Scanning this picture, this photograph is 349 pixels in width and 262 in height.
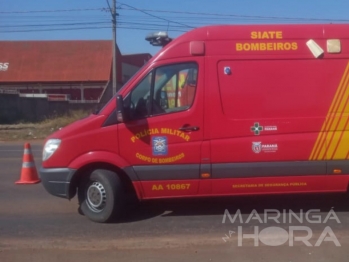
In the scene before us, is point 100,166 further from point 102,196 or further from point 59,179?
point 59,179

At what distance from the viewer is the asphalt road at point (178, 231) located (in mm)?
6980

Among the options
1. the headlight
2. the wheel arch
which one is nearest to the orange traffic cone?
the headlight

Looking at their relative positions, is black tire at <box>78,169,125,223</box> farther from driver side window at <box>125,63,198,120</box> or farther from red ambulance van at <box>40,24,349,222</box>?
driver side window at <box>125,63,198,120</box>

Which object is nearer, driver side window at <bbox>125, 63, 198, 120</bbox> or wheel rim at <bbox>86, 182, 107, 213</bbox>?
driver side window at <bbox>125, 63, 198, 120</bbox>

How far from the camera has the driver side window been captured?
8.35 metres

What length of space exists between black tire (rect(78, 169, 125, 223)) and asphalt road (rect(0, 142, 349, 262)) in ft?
0.47

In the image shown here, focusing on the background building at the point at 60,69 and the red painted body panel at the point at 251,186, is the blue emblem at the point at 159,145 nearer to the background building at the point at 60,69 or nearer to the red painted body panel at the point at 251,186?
the red painted body panel at the point at 251,186

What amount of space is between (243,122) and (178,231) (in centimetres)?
156

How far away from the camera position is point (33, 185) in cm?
1152

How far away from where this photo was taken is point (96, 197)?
28.0 feet

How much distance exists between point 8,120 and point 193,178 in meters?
31.8

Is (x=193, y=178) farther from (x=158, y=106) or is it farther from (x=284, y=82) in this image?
(x=284, y=82)

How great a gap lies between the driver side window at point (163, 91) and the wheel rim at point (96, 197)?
39.1 inches

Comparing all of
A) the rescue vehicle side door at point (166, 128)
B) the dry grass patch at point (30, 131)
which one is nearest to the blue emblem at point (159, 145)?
the rescue vehicle side door at point (166, 128)
